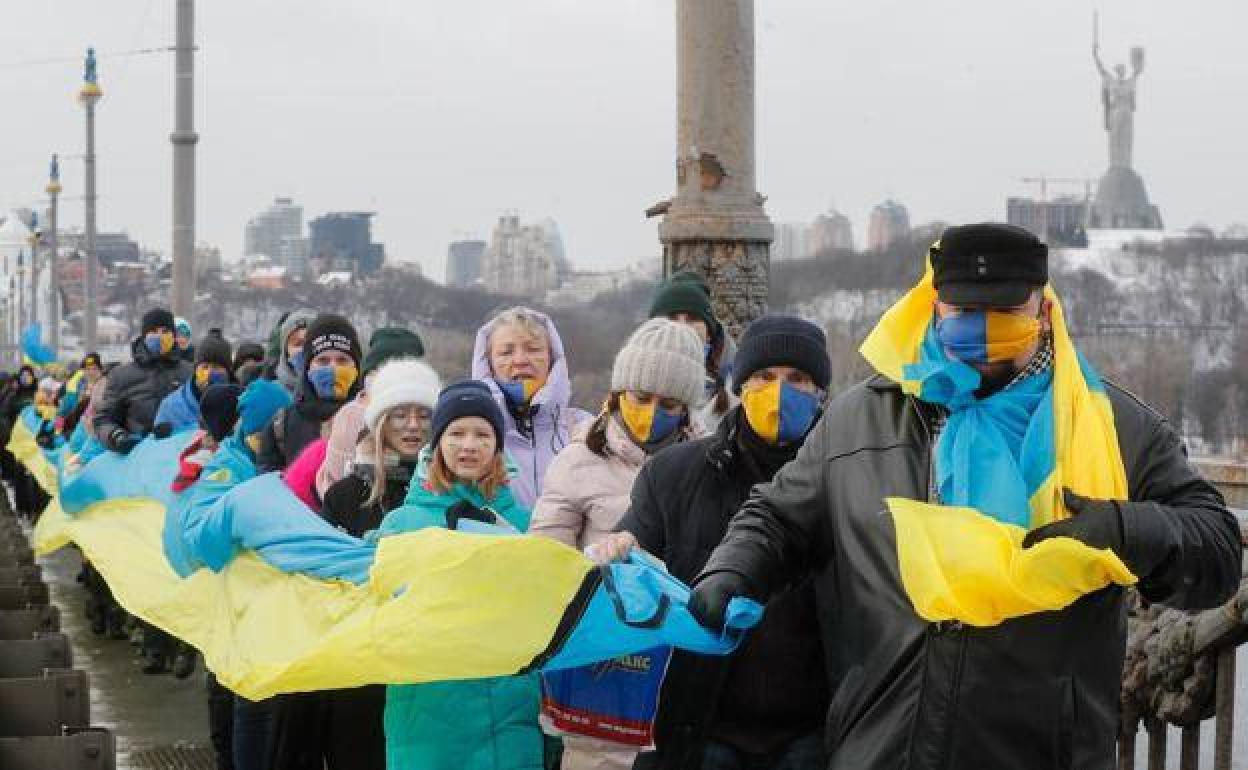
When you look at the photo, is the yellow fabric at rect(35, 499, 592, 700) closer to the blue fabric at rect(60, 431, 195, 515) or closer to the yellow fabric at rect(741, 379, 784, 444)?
the yellow fabric at rect(741, 379, 784, 444)

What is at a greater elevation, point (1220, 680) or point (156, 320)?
point (156, 320)

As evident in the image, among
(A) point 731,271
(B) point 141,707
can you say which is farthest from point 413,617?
(B) point 141,707

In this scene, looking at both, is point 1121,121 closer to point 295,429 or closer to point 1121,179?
point 1121,179

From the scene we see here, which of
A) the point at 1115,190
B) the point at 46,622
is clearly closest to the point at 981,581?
the point at 46,622

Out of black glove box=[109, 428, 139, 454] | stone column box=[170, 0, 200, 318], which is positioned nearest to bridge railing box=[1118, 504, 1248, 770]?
black glove box=[109, 428, 139, 454]

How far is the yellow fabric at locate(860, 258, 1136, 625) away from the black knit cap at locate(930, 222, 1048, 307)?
16 cm

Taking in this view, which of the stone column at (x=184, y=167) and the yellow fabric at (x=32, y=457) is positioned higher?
the stone column at (x=184, y=167)

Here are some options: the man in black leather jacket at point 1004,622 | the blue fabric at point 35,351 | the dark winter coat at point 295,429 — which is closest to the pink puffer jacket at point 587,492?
the man in black leather jacket at point 1004,622

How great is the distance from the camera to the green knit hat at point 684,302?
849 cm

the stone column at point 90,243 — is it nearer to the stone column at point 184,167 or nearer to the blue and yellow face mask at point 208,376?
Result: the stone column at point 184,167

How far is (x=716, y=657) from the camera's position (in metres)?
5.45

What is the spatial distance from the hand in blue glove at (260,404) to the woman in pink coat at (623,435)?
3.18 meters

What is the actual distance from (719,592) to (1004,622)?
2.14 ft

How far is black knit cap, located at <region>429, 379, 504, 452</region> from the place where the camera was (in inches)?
259
